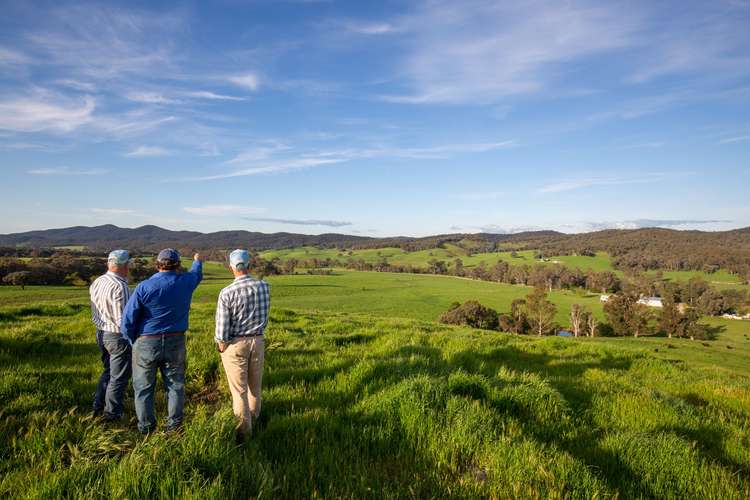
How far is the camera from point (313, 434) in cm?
419

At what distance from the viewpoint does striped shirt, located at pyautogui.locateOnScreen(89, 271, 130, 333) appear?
231 inches

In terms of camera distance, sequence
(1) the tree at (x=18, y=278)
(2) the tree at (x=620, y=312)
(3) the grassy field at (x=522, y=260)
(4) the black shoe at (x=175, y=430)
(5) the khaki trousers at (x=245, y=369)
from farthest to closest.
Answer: (3) the grassy field at (x=522, y=260) < (2) the tree at (x=620, y=312) < (1) the tree at (x=18, y=278) < (5) the khaki trousers at (x=245, y=369) < (4) the black shoe at (x=175, y=430)

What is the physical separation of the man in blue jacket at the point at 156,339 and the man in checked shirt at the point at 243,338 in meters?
0.75

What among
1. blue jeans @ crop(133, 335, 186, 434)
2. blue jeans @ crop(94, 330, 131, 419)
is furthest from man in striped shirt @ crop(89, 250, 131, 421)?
blue jeans @ crop(133, 335, 186, 434)

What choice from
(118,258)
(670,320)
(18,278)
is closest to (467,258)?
(670,320)

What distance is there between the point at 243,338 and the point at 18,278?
80.9m

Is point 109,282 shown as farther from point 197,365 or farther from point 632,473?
point 632,473

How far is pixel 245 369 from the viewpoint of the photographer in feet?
16.3

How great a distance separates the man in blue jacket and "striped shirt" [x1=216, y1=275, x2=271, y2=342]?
808mm

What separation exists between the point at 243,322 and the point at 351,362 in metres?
3.16

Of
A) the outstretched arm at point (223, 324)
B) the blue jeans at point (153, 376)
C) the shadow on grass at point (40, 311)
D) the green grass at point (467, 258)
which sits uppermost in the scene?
the outstretched arm at point (223, 324)

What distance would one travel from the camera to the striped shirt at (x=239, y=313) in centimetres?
494

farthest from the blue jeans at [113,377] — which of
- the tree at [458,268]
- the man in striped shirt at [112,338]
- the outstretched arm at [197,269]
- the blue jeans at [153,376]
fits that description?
the tree at [458,268]

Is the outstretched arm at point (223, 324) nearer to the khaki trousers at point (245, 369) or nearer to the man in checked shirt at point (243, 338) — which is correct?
the man in checked shirt at point (243, 338)
